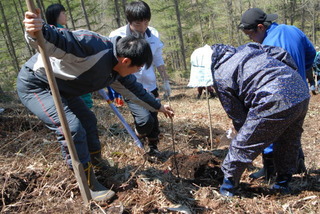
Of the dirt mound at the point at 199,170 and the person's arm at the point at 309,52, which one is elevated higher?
the person's arm at the point at 309,52

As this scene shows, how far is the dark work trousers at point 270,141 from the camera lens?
6.72 ft

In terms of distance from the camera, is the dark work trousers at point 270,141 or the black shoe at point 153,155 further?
the black shoe at point 153,155

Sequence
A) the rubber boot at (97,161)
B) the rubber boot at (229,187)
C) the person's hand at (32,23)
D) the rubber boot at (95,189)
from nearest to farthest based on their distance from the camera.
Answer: the person's hand at (32,23) → the rubber boot at (95,189) → the rubber boot at (229,187) → the rubber boot at (97,161)

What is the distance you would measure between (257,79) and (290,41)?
889 mm

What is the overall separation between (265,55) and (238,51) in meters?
0.22

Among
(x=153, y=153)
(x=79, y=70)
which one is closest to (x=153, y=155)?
(x=153, y=153)

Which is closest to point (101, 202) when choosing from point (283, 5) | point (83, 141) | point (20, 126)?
point (83, 141)

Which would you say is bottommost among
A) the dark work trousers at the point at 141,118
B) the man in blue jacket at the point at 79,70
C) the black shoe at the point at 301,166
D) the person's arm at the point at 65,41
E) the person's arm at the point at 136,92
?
the black shoe at the point at 301,166

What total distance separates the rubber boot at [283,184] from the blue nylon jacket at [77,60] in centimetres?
188

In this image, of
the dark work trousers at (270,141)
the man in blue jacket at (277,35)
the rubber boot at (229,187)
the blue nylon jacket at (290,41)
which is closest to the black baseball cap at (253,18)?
the man in blue jacket at (277,35)

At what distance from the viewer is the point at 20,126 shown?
171 inches

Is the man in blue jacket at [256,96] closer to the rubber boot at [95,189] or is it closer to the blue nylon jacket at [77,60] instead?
the blue nylon jacket at [77,60]

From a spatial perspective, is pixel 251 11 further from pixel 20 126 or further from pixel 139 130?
pixel 20 126

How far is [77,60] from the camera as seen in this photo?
1918mm
